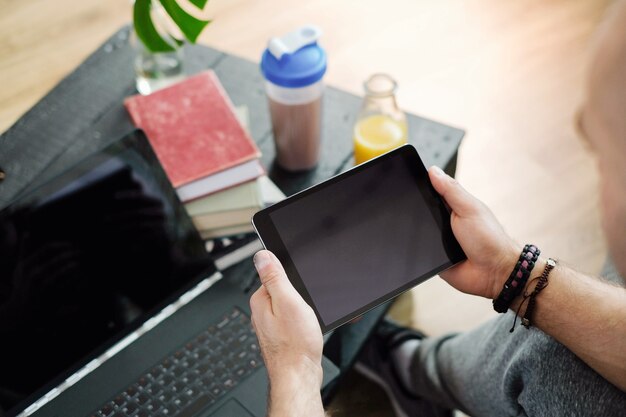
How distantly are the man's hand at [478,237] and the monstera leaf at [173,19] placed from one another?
0.40m

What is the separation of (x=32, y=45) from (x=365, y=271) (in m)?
1.24

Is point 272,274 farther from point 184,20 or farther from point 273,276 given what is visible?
point 184,20

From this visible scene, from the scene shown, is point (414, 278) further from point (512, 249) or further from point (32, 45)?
point (32, 45)

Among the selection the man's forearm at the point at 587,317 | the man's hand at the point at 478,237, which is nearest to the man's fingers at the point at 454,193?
the man's hand at the point at 478,237

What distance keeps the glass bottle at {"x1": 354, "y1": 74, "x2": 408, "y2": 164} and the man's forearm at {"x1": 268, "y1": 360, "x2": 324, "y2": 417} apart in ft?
1.35

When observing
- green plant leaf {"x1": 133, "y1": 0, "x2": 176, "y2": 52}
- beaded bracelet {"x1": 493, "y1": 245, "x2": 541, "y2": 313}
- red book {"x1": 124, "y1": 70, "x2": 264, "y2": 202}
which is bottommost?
beaded bracelet {"x1": 493, "y1": 245, "x2": 541, "y2": 313}

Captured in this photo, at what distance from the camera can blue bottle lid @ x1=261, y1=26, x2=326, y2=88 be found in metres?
0.86

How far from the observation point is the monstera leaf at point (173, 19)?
31.3 inches

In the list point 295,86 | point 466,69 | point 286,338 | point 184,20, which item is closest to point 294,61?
point 295,86

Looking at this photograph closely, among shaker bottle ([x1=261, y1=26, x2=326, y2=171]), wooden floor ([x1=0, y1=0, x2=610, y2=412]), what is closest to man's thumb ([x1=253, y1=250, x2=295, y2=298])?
shaker bottle ([x1=261, y1=26, x2=326, y2=171])

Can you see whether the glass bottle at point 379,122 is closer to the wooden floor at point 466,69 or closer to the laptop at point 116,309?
the laptop at point 116,309

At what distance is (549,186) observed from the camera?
159 cm

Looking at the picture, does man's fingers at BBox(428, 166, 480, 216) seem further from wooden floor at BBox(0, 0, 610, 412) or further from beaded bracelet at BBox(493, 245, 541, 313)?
wooden floor at BBox(0, 0, 610, 412)

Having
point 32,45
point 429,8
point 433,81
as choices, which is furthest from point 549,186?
point 32,45
